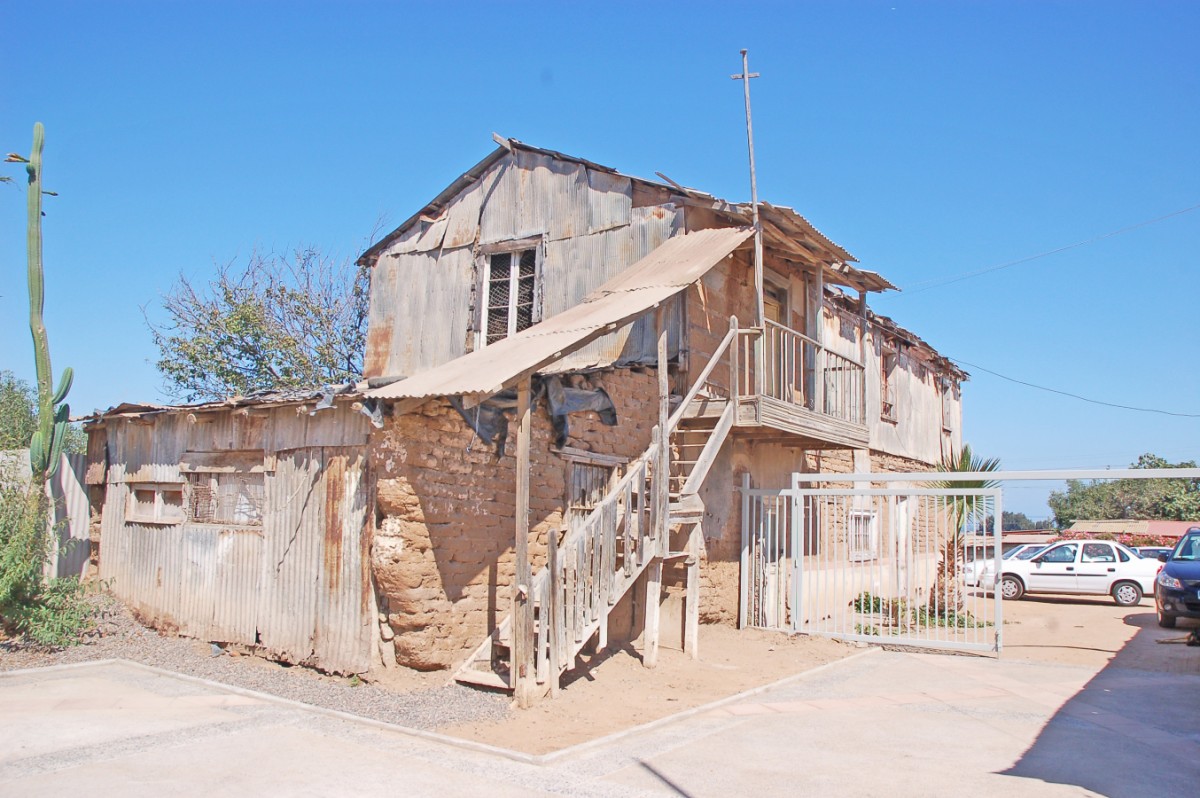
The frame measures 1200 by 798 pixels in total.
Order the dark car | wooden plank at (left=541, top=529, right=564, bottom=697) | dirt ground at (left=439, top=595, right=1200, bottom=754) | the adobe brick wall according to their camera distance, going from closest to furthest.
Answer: dirt ground at (left=439, top=595, right=1200, bottom=754) < wooden plank at (left=541, top=529, right=564, bottom=697) < the adobe brick wall < the dark car

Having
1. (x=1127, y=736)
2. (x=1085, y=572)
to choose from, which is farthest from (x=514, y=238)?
(x=1085, y=572)

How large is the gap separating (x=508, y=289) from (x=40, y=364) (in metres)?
5.92

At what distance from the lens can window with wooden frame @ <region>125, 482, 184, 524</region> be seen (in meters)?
10.8

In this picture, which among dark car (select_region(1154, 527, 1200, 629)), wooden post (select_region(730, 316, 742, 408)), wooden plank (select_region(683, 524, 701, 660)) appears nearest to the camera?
wooden plank (select_region(683, 524, 701, 660))

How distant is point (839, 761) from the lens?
641 cm

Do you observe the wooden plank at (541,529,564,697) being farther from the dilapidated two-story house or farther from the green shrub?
the green shrub

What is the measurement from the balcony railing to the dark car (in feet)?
17.0

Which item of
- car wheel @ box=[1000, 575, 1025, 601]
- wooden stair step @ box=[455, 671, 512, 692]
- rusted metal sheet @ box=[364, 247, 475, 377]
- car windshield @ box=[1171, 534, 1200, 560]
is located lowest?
car wheel @ box=[1000, 575, 1025, 601]

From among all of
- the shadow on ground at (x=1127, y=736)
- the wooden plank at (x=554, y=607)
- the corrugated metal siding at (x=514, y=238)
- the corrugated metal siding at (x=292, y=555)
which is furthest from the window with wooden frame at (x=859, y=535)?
the corrugated metal siding at (x=292, y=555)

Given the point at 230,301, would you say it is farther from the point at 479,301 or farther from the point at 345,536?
the point at 345,536

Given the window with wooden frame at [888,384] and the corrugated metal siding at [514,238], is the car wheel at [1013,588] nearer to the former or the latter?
the window with wooden frame at [888,384]

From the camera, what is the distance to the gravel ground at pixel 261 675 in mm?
7512

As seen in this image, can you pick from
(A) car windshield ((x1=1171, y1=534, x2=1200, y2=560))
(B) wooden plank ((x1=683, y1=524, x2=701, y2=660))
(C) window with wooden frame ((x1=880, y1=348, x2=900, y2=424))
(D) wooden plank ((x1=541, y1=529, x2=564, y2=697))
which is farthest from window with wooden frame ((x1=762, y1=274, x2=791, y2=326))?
(A) car windshield ((x1=1171, y1=534, x2=1200, y2=560))

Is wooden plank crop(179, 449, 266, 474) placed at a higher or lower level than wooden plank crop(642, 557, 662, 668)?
higher
